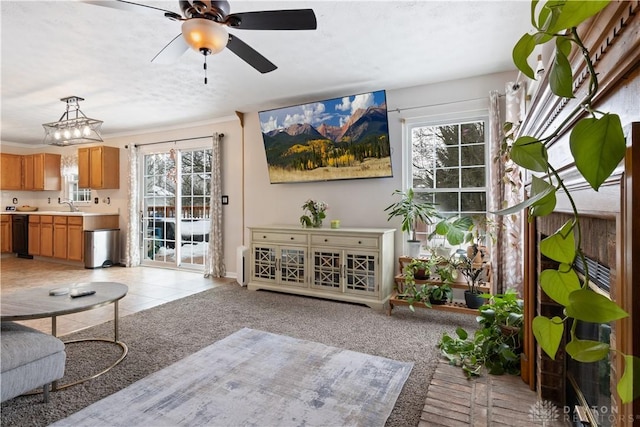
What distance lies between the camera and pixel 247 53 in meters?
2.26

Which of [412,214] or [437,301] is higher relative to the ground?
[412,214]

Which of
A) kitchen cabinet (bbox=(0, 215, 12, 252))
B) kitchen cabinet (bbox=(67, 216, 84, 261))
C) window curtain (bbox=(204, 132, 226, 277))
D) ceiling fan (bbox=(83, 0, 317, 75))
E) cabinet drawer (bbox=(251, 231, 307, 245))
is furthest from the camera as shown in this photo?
kitchen cabinet (bbox=(0, 215, 12, 252))

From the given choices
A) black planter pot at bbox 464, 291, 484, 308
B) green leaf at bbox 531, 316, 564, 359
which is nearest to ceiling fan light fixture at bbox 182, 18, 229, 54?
green leaf at bbox 531, 316, 564, 359

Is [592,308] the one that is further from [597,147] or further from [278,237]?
[278,237]

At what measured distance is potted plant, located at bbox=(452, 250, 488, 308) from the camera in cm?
303

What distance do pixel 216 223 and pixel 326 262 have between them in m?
2.20

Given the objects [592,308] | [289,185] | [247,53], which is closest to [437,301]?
[289,185]

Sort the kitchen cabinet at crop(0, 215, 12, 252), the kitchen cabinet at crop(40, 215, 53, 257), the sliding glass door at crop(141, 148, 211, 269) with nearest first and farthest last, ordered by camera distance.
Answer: the sliding glass door at crop(141, 148, 211, 269)
the kitchen cabinet at crop(40, 215, 53, 257)
the kitchen cabinet at crop(0, 215, 12, 252)

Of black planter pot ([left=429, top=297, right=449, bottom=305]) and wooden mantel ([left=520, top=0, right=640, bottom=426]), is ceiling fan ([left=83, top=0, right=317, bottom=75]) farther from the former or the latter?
black planter pot ([left=429, top=297, right=449, bottom=305])

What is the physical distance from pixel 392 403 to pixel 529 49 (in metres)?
1.84

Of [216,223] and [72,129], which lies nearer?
[72,129]

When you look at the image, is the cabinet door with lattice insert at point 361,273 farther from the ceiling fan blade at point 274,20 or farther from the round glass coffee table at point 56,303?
the ceiling fan blade at point 274,20

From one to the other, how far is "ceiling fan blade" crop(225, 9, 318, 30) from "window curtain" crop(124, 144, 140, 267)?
497cm

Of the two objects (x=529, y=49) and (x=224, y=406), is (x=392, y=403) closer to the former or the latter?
(x=224, y=406)
